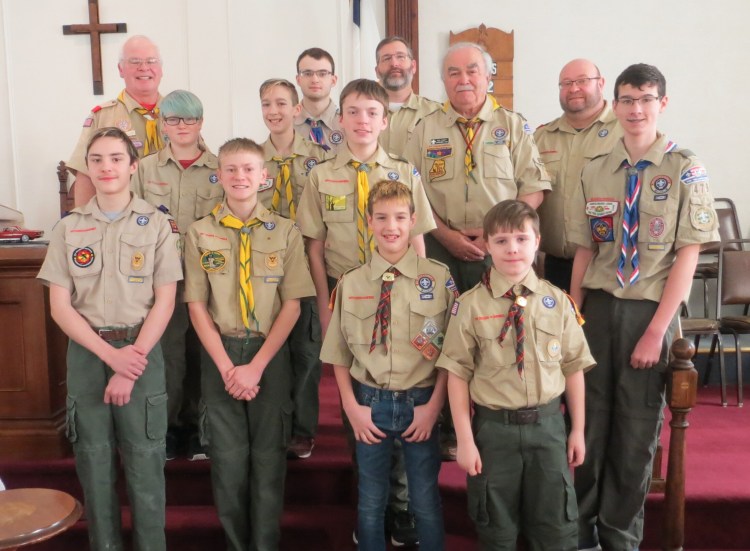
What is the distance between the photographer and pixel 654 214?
7.22 feet

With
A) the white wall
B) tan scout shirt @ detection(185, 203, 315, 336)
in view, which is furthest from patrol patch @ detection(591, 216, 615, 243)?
the white wall

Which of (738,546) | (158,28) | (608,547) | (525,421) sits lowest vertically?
(738,546)

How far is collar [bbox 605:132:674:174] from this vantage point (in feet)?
7.25

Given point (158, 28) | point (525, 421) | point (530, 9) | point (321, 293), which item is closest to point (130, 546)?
point (321, 293)

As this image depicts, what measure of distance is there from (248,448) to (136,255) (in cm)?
77

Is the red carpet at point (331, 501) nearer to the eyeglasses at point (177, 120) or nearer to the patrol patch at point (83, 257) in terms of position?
the patrol patch at point (83, 257)

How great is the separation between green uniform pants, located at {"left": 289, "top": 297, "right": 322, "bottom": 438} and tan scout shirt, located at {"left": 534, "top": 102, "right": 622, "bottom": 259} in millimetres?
1081

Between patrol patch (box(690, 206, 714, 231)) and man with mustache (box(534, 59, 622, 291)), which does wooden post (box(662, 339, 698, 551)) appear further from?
man with mustache (box(534, 59, 622, 291))

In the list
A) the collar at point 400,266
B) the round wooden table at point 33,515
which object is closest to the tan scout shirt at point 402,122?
the collar at point 400,266

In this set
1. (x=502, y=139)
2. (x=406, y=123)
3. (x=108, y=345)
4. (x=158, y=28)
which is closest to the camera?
(x=108, y=345)

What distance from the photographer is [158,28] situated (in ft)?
16.5

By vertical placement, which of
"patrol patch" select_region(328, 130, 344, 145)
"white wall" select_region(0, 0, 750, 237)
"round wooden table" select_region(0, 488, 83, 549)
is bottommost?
"round wooden table" select_region(0, 488, 83, 549)

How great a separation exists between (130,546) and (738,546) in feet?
7.73

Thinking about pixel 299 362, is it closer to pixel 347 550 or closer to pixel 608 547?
pixel 347 550
